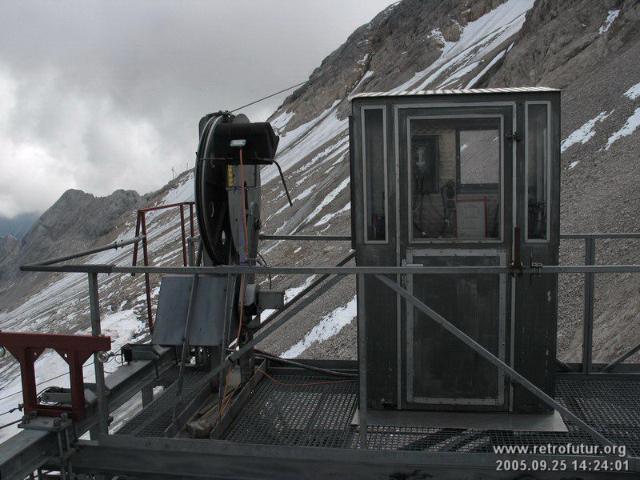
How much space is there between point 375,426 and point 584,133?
18.7 m

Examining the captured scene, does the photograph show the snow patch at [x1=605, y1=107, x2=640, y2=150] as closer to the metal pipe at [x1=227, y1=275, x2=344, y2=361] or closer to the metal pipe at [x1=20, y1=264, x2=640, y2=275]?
the metal pipe at [x1=20, y1=264, x2=640, y2=275]

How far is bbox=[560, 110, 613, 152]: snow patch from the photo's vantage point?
2033 cm

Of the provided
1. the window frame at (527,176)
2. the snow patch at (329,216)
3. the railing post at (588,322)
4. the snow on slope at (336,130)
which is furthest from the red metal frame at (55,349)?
the snow patch at (329,216)

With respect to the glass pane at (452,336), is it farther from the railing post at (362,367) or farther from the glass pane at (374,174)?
the railing post at (362,367)

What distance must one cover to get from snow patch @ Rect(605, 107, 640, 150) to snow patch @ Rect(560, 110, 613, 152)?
102cm

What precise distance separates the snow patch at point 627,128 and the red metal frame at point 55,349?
1803cm

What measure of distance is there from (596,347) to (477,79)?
1230 inches

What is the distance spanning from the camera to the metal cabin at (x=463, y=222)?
4.90 meters

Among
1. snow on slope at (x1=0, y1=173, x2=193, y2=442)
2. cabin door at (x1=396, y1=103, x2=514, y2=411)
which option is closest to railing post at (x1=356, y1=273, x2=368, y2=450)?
cabin door at (x1=396, y1=103, x2=514, y2=411)

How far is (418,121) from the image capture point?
4.98 meters

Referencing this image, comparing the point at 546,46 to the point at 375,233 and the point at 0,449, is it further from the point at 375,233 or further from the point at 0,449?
the point at 0,449

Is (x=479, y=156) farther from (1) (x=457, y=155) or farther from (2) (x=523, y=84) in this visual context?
(2) (x=523, y=84)

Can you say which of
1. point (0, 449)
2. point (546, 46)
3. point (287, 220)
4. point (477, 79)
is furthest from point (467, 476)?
point (477, 79)

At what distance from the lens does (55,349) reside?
466 cm
